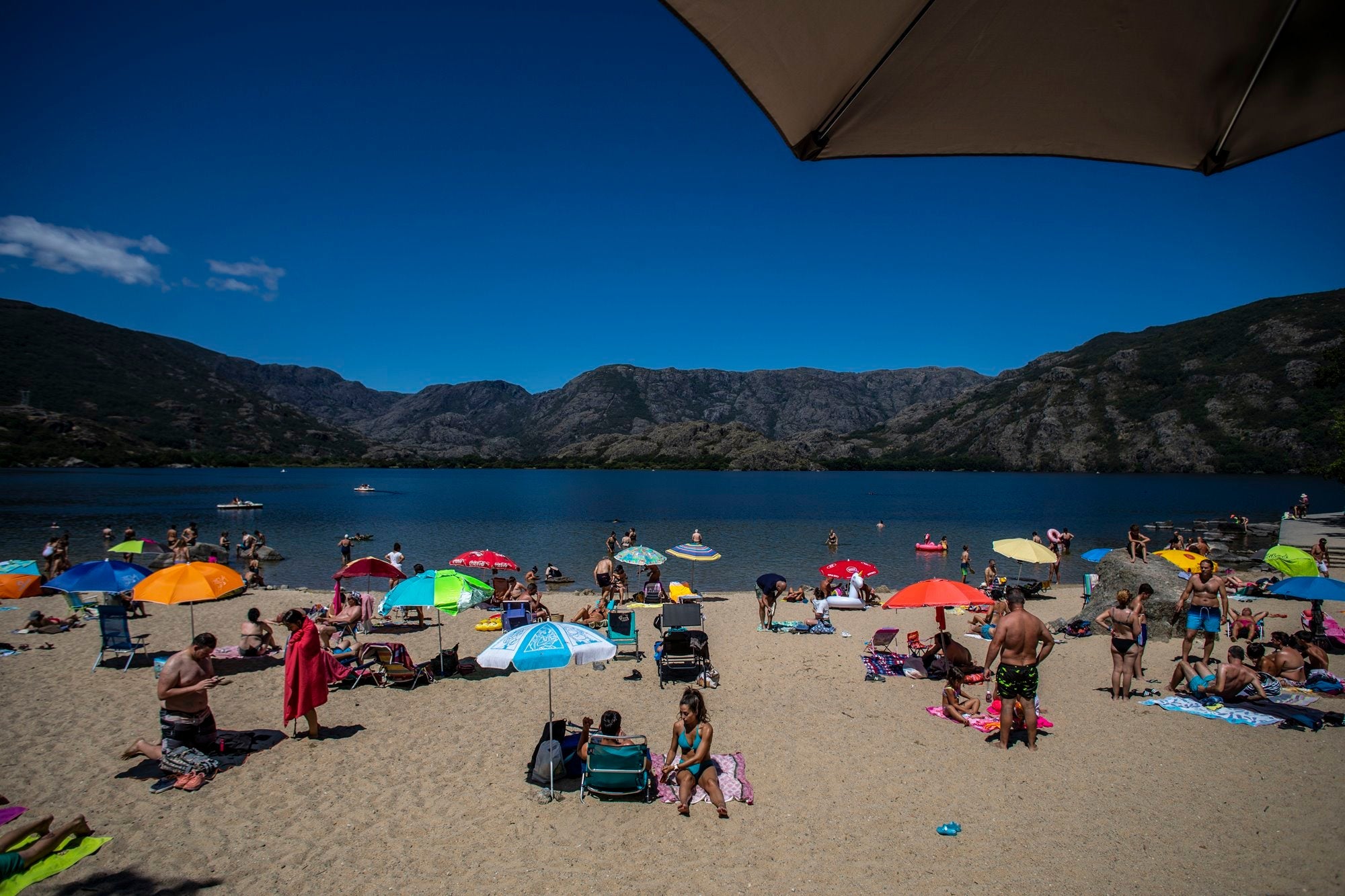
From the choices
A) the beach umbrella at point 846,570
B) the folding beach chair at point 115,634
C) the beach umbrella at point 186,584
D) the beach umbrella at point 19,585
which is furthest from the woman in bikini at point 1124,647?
the beach umbrella at point 19,585

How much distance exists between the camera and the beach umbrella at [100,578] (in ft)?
40.2

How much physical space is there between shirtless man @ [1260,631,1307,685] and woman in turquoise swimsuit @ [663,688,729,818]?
33.8 ft

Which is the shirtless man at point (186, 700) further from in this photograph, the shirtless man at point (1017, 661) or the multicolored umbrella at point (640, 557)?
the multicolored umbrella at point (640, 557)

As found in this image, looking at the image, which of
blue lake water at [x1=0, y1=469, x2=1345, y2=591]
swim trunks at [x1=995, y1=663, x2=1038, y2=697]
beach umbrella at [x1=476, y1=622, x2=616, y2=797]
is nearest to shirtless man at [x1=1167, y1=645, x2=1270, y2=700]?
swim trunks at [x1=995, y1=663, x2=1038, y2=697]

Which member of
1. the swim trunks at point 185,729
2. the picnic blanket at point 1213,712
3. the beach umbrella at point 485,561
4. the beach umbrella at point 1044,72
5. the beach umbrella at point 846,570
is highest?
the beach umbrella at point 1044,72

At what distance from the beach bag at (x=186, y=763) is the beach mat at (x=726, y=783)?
218 inches

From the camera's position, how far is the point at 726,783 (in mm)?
8062

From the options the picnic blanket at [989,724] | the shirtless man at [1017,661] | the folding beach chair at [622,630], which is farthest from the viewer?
the folding beach chair at [622,630]

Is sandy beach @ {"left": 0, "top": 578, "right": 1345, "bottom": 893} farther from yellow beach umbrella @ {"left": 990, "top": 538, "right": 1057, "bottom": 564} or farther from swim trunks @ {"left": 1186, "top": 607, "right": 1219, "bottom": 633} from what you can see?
yellow beach umbrella @ {"left": 990, "top": 538, "right": 1057, "bottom": 564}

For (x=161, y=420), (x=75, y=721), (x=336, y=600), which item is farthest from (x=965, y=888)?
(x=161, y=420)

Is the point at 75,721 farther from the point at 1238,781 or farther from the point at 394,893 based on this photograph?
the point at 1238,781

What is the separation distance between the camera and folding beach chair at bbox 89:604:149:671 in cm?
1274

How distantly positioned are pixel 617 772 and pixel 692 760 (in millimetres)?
912

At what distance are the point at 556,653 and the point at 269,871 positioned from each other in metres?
3.41
